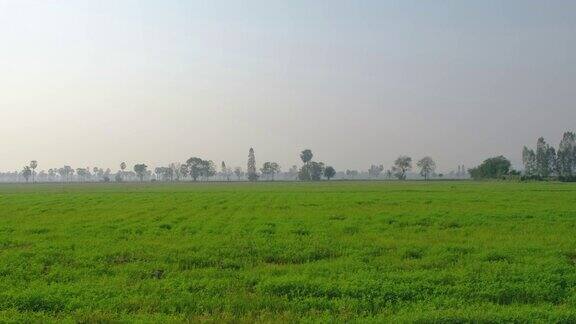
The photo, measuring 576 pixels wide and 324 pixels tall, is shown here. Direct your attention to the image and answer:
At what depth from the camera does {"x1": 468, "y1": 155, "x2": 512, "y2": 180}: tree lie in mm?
149712

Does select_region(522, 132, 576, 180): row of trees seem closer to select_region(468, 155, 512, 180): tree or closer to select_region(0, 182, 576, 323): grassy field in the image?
select_region(468, 155, 512, 180): tree

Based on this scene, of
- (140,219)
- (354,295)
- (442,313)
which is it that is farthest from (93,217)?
(442,313)

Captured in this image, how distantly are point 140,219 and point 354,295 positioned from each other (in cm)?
2008

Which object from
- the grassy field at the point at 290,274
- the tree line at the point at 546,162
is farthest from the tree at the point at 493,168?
the grassy field at the point at 290,274

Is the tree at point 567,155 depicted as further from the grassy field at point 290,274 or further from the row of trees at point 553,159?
the grassy field at point 290,274

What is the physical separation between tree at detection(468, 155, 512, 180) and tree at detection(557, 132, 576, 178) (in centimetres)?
1373

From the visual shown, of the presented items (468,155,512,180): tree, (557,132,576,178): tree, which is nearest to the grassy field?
(468,155,512,180): tree

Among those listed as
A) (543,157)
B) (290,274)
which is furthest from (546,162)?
(290,274)

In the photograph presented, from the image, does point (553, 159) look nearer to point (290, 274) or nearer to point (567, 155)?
point (567, 155)

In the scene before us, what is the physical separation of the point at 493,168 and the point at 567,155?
20766 millimetres

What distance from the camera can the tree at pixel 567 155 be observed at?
15225 cm

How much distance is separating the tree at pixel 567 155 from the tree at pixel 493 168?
13732mm

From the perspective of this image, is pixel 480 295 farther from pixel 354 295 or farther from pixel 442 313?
pixel 354 295

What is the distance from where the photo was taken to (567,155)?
506 ft
